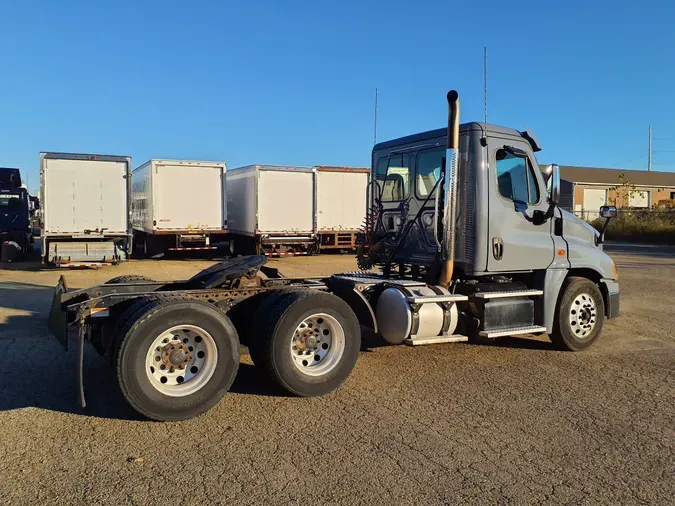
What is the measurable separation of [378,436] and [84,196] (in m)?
15.6

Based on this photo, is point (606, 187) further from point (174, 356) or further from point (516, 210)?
point (174, 356)

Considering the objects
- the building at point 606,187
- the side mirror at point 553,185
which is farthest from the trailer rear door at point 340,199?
the building at point 606,187

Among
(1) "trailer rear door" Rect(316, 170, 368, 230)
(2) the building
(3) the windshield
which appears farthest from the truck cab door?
(2) the building

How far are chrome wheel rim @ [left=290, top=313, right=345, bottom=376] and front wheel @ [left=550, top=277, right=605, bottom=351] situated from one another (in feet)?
10.6

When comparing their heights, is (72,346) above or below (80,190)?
below

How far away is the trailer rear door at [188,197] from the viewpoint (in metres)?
19.8

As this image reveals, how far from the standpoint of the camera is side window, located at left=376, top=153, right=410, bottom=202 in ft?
25.3

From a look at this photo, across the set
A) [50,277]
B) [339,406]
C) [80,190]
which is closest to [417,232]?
[339,406]

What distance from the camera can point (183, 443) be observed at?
14.6 feet

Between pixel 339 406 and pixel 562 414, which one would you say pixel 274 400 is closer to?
pixel 339 406

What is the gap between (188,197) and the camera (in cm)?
2020

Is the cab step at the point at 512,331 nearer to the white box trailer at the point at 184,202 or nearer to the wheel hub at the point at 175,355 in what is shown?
the wheel hub at the point at 175,355

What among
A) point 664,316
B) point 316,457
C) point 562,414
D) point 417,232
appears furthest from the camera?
point 664,316

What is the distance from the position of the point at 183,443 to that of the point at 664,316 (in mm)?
8960
